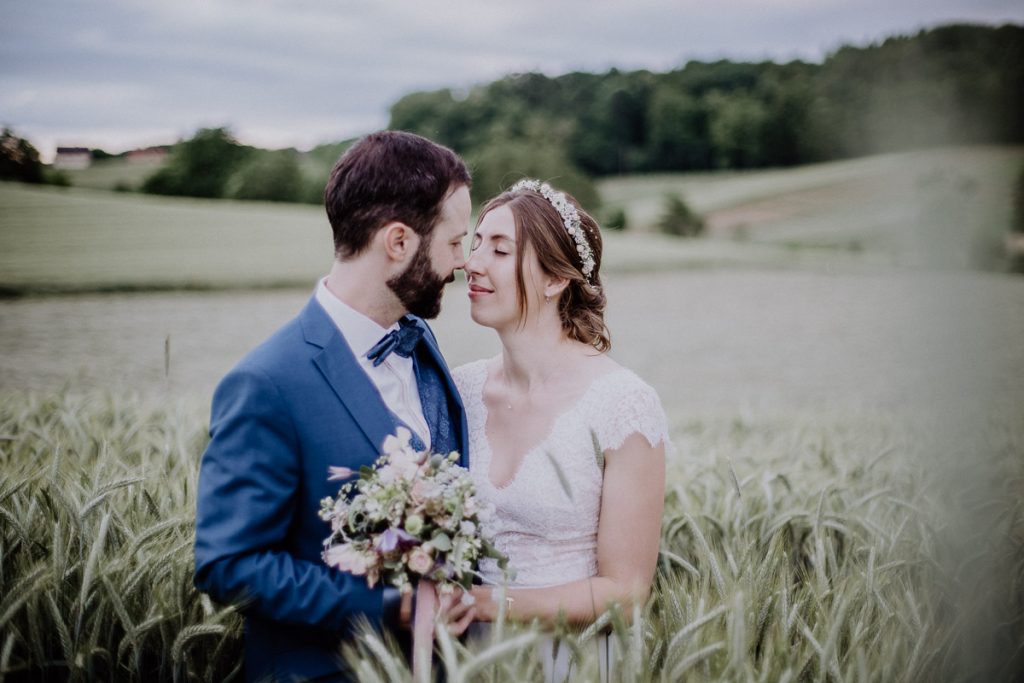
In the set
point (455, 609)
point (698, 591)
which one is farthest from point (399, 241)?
point (698, 591)

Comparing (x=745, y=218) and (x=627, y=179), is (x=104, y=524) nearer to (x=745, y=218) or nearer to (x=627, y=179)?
(x=745, y=218)

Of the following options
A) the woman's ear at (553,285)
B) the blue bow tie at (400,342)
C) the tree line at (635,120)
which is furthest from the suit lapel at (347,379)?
the tree line at (635,120)

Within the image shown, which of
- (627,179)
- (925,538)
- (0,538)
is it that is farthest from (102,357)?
(627,179)

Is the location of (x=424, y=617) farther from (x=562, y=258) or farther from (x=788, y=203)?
(x=788, y=203)

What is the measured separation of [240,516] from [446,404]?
108 cm

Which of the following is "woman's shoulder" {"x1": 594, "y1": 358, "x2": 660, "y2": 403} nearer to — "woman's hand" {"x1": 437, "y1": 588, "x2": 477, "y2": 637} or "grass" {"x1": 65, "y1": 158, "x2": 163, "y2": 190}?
"woman's hand" {"x1": 437, "y1": 588, "x2": 477, "y2": 637}

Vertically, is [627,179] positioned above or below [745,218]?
above

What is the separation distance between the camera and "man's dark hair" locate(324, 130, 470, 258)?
2520mm

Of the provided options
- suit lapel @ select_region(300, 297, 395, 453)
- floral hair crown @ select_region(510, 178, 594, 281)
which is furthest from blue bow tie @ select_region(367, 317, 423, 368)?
floral hair crown @ select_region(510, 178, 594, 281)

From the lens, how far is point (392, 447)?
2.17 m

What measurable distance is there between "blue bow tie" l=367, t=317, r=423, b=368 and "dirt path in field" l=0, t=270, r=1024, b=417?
4.38m

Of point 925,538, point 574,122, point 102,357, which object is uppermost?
point 574,122

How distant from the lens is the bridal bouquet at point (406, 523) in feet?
6.70

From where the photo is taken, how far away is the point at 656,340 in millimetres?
17172
